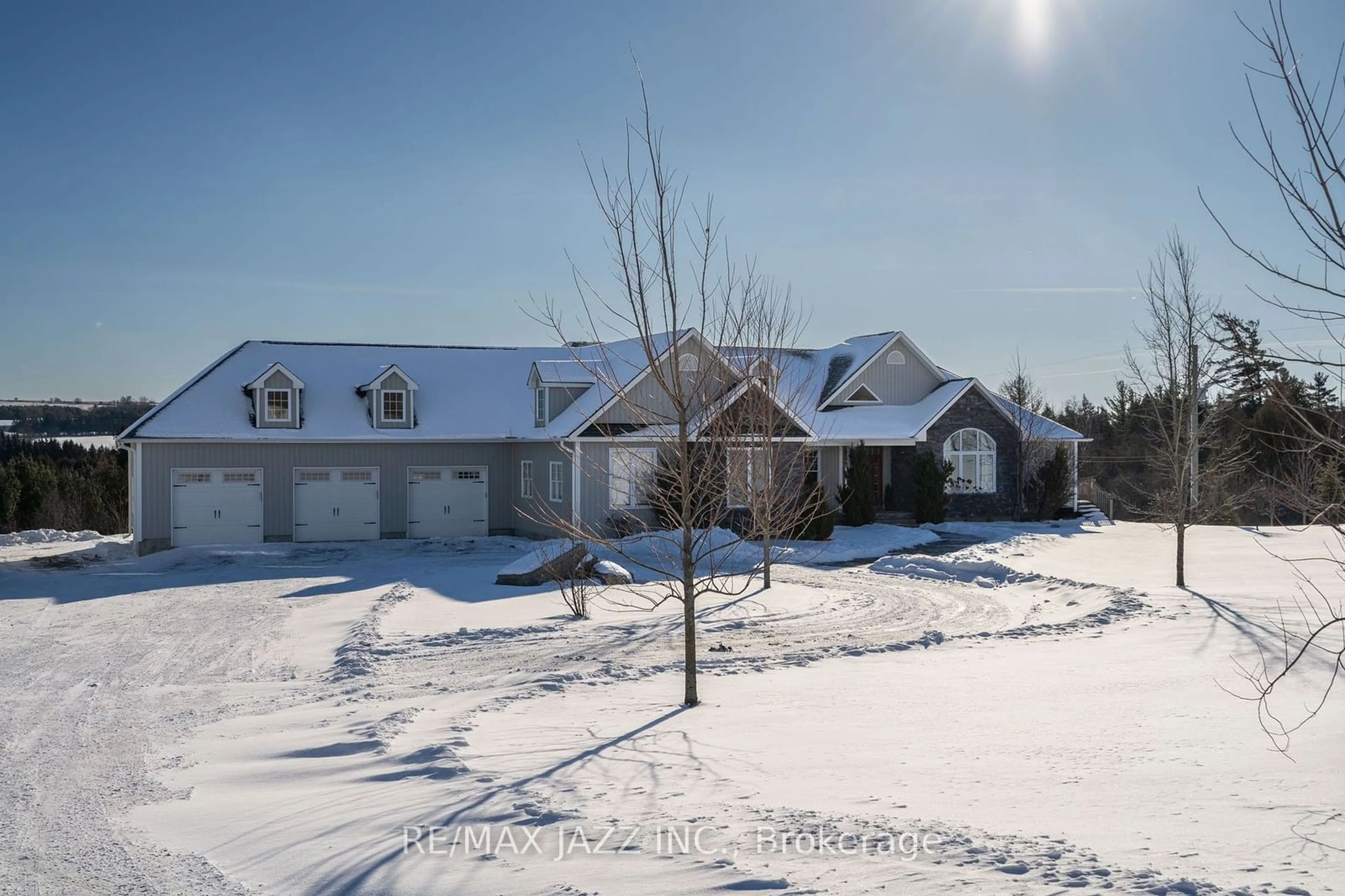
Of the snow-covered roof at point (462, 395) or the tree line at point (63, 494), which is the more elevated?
the snow-covered roof at point (462, 395)

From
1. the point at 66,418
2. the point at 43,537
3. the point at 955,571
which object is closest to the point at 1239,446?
the point at 955,571

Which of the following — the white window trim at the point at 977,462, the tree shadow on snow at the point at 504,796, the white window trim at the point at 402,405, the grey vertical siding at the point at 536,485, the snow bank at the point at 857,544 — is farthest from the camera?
the white window trim at the point at 977,462

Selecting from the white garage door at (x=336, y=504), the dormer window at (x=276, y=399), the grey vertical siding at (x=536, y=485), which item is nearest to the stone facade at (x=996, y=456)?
the grey vertical siding at (x=536, y=485)

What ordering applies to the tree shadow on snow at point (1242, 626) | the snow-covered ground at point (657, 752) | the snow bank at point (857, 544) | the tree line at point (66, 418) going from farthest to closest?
the tree line at point (66, 418), the snow bank at point (857, 544), the tree shadow on snow at point (1242, 626), the snow-covered ground at point (657, 752)

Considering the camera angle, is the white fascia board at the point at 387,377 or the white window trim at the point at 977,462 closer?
the white fascia board at the point at 387,377

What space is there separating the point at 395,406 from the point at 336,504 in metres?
3.20

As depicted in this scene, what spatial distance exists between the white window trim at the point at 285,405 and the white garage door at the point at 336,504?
1395 millimetres

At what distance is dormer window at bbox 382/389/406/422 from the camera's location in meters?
29.1

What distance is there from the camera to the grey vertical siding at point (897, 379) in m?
33.3

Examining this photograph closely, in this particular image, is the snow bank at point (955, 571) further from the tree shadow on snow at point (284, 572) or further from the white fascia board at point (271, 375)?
the white fascia board at point (271, 375)

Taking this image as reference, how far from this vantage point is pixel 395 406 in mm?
29344

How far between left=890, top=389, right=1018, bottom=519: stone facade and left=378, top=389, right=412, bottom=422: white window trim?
48.3 feet

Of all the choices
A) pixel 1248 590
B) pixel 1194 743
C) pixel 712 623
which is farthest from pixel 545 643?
pixel 1248 590

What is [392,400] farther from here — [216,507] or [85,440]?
[85,440]
